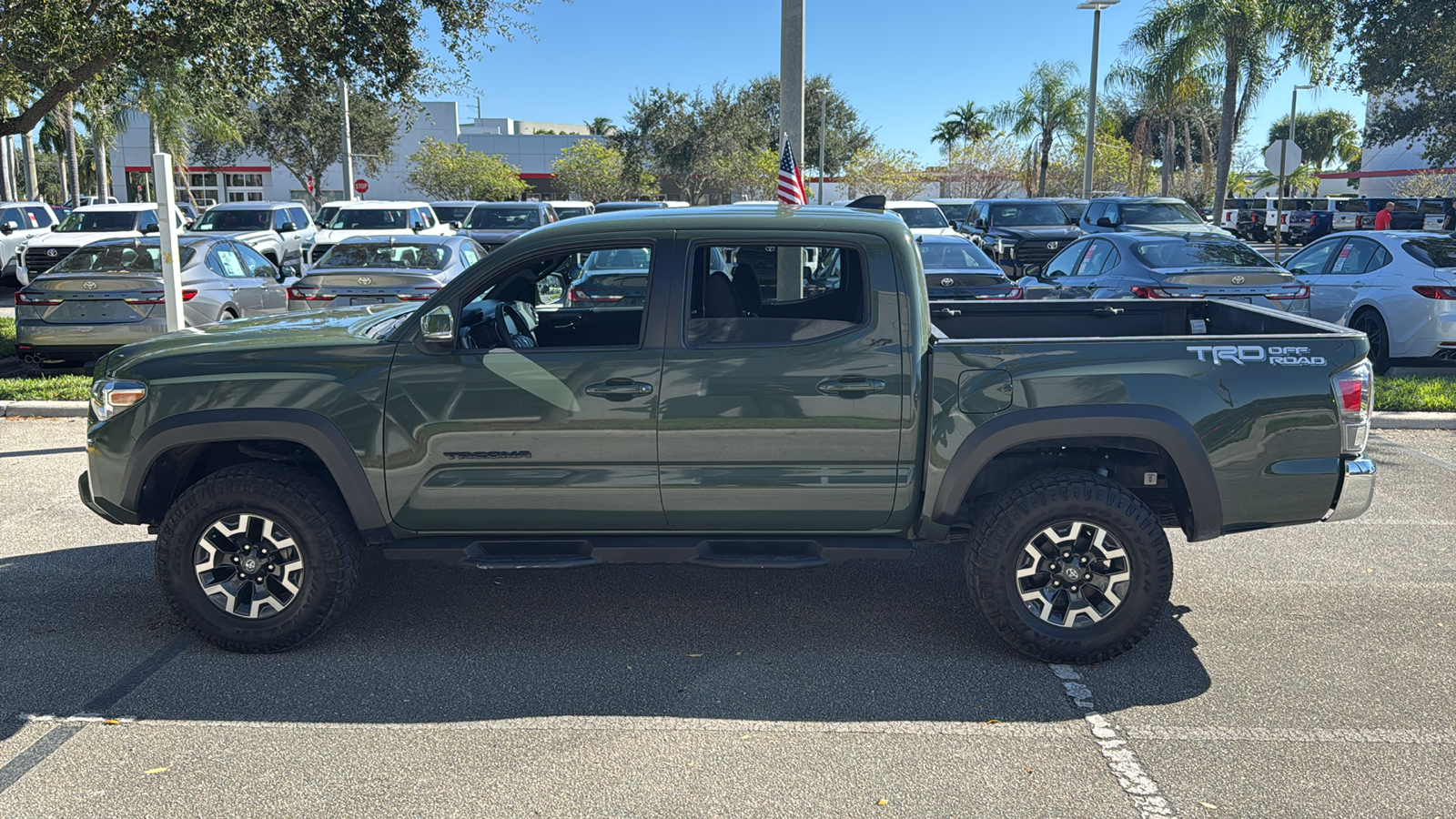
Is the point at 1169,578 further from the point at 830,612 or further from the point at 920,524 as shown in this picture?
the point at 830,612

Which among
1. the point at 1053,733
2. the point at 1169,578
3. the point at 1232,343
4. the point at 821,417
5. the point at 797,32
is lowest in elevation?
the point at 1053,733

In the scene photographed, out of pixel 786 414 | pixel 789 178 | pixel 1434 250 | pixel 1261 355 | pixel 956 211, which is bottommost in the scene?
pixel 786 414

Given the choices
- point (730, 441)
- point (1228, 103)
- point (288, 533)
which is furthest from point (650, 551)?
point (1228, 103)

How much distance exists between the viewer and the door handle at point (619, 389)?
484 cm

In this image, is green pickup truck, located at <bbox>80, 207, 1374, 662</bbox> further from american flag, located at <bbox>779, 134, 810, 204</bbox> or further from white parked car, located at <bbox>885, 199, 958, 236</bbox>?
white parked car, located at <bbox>885, 199, 958, 236</bbox>

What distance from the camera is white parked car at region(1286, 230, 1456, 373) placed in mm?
11695

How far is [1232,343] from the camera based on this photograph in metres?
4.82

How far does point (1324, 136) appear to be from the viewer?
256 feet

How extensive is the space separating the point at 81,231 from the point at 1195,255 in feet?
59.3

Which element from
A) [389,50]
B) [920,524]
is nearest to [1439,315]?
[920,524]

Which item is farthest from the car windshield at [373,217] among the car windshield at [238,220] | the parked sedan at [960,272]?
the parked sedan at [960,272]

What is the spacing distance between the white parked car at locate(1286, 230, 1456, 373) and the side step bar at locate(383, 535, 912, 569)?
926 centimetres

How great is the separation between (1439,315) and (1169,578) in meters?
8.69

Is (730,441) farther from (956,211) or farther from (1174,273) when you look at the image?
(956,211)
